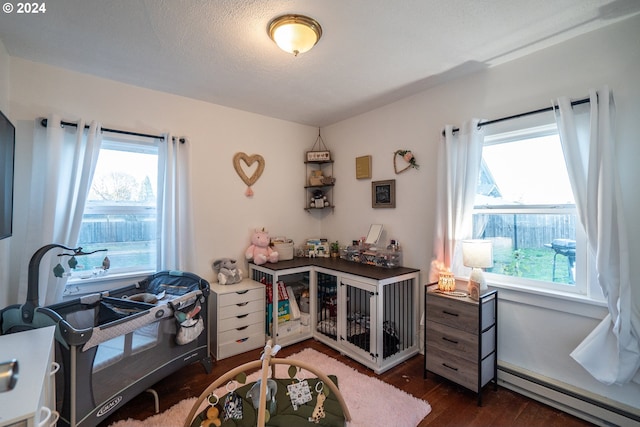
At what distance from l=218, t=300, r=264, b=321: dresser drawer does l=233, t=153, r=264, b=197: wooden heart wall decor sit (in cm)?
117

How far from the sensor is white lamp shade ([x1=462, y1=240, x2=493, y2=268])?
1.97 m

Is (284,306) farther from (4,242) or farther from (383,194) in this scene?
(4,242)

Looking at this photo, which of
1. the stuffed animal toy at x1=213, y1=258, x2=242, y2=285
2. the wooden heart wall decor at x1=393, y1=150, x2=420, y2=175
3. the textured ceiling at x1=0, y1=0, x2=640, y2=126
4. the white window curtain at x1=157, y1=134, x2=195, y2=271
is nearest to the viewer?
the textured ceiling at x1=0, y1=0, x2=640, y2=126

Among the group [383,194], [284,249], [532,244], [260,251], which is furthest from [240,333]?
[532,244]

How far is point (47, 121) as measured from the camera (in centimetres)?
204

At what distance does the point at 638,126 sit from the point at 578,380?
158cm

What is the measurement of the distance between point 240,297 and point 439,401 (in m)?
1.78

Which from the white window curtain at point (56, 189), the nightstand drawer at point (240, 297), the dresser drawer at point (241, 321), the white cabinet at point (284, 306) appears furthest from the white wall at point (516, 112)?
the white window curtain at point (56, 189)

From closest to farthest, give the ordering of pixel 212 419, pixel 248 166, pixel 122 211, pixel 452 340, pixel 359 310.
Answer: pixel 212 419 → pixel 452 340 → pixel 122 211 → pixel 359 310 → pixel 248 166

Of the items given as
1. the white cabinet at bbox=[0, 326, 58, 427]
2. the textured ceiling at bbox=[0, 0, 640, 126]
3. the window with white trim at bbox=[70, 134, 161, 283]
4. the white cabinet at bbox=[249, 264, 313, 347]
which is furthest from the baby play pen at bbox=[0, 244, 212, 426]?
the textured ceiling at bbox=[0, 0, 640, 126]

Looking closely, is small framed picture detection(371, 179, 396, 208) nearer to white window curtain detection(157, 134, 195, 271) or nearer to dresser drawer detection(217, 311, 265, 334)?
dresser drawer detection(217, 311, 265, 334)

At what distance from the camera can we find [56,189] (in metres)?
2.02

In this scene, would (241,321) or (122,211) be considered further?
(241,321)

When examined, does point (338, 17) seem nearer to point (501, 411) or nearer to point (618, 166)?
point (618, 166)
